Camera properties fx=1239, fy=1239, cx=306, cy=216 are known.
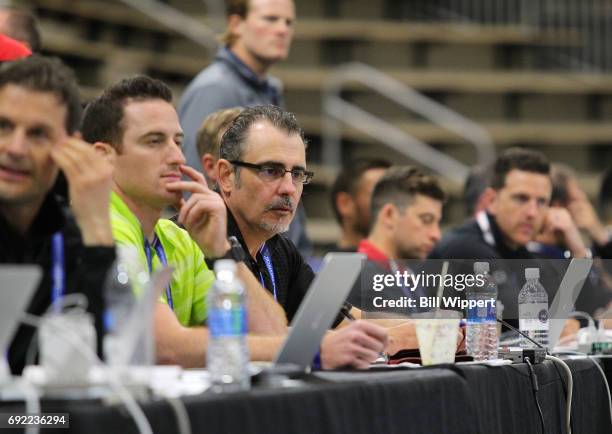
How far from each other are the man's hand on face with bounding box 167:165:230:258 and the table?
20.0 inches

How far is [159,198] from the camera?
2727mm

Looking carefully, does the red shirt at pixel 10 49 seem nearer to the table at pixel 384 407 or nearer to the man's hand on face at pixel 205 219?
the man's hand on face at pixel 205 219

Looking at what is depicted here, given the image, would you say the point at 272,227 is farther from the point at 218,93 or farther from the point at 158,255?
the point at 218,93

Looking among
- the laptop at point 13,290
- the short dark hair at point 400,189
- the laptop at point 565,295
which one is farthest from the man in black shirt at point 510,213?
the laptop at point 13,290

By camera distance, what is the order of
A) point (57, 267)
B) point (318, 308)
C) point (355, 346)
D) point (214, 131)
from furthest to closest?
point (214, 131) < point (355, 346) < point (318, 308) < point (57, 267)

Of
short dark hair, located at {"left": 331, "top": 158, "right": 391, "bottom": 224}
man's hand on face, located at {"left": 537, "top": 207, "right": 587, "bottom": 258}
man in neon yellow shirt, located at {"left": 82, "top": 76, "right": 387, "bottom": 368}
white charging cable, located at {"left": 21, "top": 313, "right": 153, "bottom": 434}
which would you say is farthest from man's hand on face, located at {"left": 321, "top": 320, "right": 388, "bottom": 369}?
man's hand on face, located at {"left": 537, "top": 207, "right": 587, "bottom": 258}

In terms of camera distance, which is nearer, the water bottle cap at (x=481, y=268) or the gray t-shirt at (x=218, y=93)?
the water bottle cap at (x=481, y=268)

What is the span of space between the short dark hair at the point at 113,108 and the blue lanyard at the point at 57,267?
0.68 meters

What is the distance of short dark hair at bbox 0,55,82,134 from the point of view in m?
2.04

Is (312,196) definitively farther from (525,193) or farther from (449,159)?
(525,193)

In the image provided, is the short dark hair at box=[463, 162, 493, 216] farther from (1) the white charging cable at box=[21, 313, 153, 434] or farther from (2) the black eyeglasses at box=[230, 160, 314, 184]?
(1) the white charging cable at box=[21, 313, 153, 434]

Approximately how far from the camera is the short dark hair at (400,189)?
4.47 metres

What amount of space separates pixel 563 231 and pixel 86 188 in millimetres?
3484

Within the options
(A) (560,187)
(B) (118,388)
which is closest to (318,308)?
(B) (118,388)
